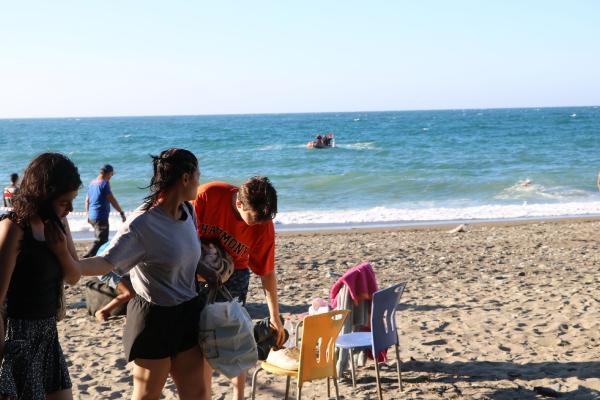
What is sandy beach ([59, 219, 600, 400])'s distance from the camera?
5.26 m

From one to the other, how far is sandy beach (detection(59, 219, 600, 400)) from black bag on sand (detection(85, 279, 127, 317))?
108 mm

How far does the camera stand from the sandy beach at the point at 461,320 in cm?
526

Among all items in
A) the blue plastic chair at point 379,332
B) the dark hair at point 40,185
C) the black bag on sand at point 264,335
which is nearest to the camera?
the dark hair at point 40,185

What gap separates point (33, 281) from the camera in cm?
288

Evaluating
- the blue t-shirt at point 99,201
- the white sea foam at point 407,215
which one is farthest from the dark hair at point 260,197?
the white sea foam at point 407,215

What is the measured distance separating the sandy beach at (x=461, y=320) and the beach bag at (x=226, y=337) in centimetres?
205

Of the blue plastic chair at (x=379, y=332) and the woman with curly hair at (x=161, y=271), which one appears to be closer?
the woman with curly hair at (x=161, y=271)

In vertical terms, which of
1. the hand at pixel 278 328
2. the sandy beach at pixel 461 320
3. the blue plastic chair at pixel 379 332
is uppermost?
the hand at pixel 278 328

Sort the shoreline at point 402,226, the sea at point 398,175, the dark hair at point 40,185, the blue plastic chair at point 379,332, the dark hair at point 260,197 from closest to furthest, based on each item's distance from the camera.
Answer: the dark hair at point 40,185 → the dark hair at point 260,197 → the blue plastic chair at point 379,332 → the shoreline at point 402,226 → the sea at point 398,175

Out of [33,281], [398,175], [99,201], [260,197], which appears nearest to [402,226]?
[99,201]

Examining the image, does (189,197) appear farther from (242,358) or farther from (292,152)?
(292,152)

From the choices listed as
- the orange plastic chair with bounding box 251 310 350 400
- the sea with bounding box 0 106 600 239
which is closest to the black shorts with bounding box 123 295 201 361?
the orange plastic chair with bounding box 251 310 350 400

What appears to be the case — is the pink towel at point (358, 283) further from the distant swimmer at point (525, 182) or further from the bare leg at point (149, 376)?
the distant swimmer at point (525, 182)

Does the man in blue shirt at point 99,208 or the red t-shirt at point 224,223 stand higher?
the red t-shirt at point 224,223
